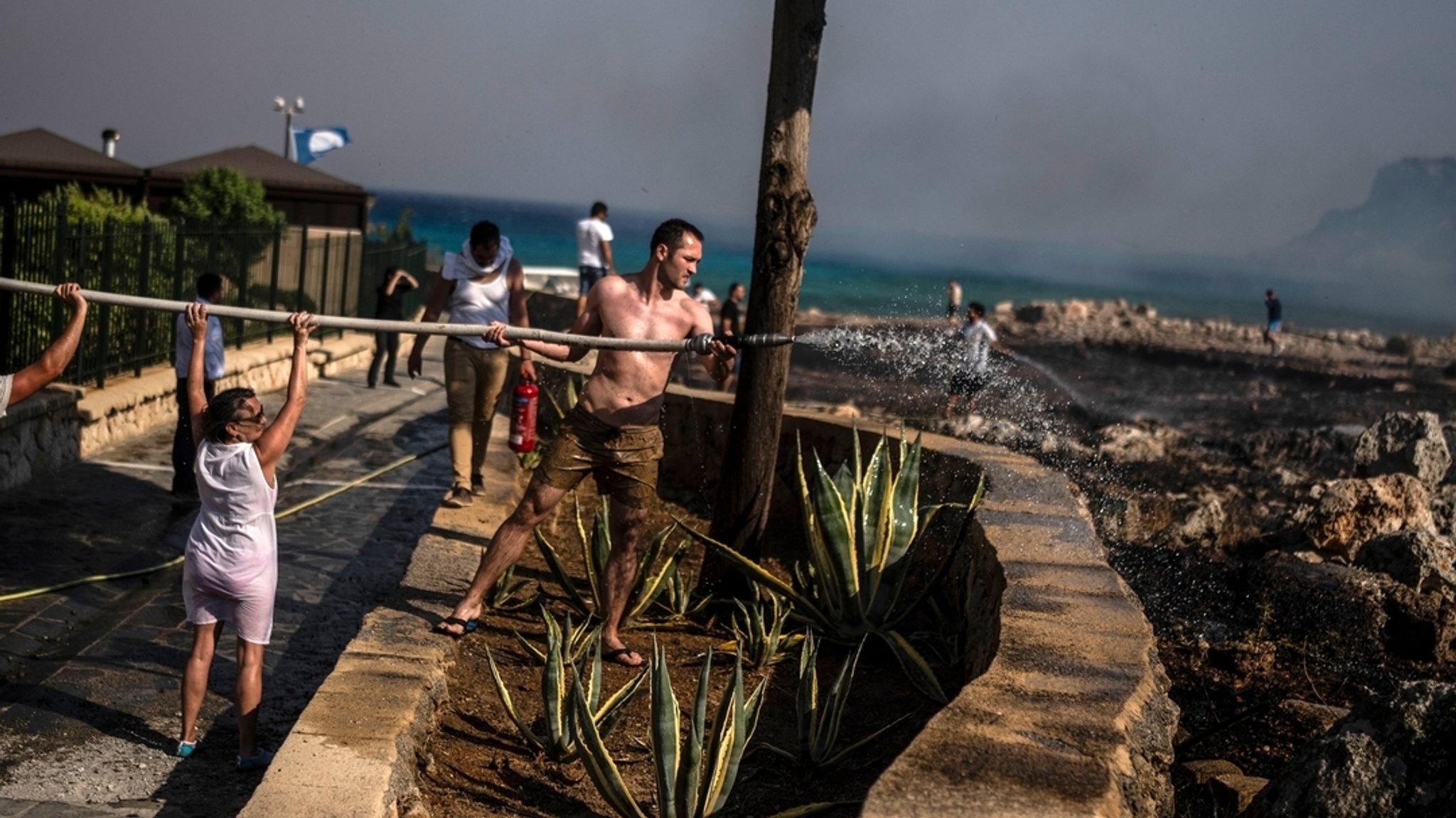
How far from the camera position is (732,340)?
19.6ft

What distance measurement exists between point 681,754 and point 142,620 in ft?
11.4

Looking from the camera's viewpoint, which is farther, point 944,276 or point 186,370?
point 944,276

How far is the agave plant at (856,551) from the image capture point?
6.27m

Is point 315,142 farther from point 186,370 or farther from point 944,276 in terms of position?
point 944,276

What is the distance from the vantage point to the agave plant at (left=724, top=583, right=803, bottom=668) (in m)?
6.11

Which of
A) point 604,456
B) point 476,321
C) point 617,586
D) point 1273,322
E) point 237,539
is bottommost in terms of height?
point 617,586

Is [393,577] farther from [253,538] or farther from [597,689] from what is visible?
[597,689]

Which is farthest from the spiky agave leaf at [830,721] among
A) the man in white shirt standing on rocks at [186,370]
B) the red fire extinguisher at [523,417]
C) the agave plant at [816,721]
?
the man in white shirt standing on rocks at [186,370]

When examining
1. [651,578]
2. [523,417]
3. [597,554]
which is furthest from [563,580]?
[523,417]

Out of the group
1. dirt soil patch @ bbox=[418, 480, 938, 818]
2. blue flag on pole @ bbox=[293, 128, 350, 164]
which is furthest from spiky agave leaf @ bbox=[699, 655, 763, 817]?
blue flag on pole @ bbox=[293, 128, 350, 164]

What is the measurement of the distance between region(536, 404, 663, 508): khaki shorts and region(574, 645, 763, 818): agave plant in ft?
5.95

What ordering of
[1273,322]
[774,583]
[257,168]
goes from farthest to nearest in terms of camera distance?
[1273,322]
[257,168]
[774,583]

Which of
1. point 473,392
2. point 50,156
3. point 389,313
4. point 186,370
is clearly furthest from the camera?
point 50,156

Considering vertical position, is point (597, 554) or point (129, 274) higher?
point (129, 274)
